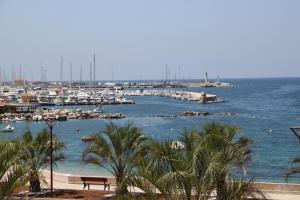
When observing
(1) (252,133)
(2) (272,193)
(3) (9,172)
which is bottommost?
(1) (252,133)

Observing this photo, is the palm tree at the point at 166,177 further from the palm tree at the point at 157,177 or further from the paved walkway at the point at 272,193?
the paved walkway at the point at 272,193

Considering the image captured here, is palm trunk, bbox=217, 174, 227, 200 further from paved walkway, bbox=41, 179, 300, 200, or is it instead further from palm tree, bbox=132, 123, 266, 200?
paved walkway, bbox=41, 179, 300, 200

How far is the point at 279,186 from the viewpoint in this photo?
21.2 m

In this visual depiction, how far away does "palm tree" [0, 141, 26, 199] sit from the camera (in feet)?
39.6

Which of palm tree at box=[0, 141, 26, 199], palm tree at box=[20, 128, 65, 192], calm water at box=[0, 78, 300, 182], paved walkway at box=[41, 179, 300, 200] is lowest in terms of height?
calm water at box=[0, 78, 300, 182]

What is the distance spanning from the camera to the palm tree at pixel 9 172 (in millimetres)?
12070

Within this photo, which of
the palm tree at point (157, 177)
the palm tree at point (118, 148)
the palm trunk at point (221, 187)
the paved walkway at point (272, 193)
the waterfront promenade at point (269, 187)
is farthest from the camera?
the waterfront promenade at point (269, 187)

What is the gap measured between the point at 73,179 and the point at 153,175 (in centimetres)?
1487

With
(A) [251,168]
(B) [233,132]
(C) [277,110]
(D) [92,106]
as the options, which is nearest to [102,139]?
(B) [233,132]

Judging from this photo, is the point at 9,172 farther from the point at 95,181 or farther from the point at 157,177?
the point at 95,181

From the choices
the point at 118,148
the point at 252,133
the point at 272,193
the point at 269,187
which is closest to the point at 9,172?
the point at 118,148

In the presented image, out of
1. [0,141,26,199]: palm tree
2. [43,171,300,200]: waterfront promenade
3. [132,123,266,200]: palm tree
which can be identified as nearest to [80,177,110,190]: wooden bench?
[43,171,300,200]: waterfront promenade

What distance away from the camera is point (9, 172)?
12.7 metres

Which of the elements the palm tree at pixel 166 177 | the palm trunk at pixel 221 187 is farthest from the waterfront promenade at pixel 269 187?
the palm trunk at pixel 221 187
